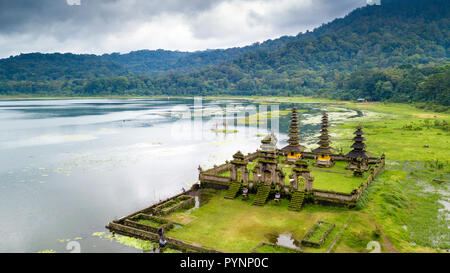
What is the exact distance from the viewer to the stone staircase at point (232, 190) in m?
34.4

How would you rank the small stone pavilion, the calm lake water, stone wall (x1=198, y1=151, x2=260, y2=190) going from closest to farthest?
the calm lake water, the small stone pavilion, stone wall (x1=198, y1=151, x2=260, y2=190)

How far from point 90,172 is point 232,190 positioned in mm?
26145

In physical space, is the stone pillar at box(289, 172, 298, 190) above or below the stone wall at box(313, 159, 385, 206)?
above

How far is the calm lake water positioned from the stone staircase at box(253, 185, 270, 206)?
474 inches

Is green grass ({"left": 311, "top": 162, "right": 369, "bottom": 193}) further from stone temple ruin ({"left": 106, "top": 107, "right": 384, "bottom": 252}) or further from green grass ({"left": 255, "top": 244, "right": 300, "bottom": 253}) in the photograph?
green grass ({"left": 255, "top": 244, "right": 300, "bottom": 253})

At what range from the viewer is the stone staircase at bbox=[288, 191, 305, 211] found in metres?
30.8

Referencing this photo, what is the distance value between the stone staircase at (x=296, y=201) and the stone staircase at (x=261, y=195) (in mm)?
2638

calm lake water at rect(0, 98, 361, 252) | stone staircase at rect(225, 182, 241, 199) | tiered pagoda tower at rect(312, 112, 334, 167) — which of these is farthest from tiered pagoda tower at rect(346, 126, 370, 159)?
calm lake water at rect(0, 98, 361, 252)

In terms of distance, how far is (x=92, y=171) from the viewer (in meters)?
50.5

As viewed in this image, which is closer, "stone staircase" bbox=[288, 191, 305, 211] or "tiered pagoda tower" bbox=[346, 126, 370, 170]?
"stone staircase" bbox=[288, 191, 305, 211]

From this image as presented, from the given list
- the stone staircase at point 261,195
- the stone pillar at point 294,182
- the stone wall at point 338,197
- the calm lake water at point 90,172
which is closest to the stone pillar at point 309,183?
the stone wall at point 338,197

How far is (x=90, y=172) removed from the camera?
50.0 metres
